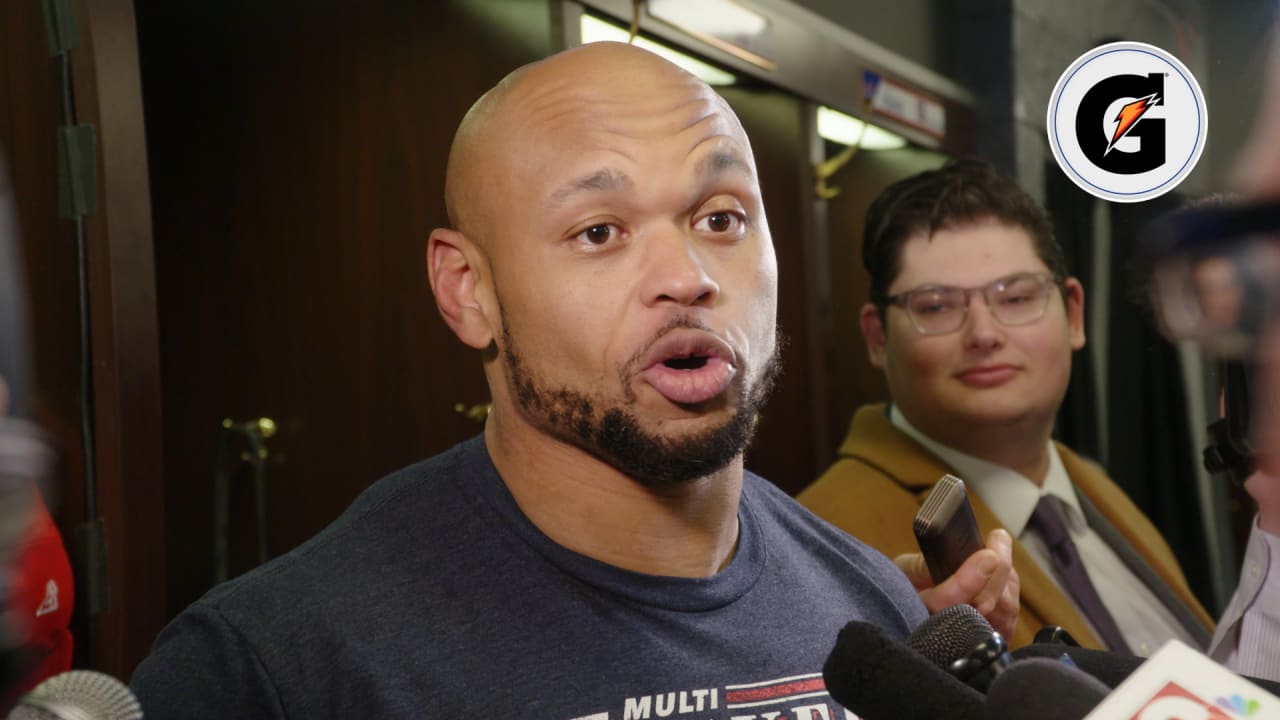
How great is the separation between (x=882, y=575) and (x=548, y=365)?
14.8 inches

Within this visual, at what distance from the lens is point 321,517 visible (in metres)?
1.87

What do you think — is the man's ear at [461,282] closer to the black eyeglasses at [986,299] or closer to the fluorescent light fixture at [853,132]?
the black eyeglasses at [986,299]

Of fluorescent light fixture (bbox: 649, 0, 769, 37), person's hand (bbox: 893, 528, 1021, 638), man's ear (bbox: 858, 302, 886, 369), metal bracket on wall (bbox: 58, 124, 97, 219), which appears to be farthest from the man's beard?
fluorescent light fixture (bbox: 649, 0, 769, 37)

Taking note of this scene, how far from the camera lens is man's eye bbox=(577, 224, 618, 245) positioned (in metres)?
0.86

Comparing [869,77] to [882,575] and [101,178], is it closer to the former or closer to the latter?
[882,575]

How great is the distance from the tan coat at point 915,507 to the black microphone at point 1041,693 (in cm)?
55

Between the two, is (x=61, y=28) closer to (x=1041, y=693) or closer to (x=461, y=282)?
(x=461, y=282)

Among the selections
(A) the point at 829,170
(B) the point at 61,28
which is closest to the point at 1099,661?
(B) the point at 61,28

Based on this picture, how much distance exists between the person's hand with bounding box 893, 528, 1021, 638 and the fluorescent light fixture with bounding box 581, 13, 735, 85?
57 cm

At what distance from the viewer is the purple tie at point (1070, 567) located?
0.98 meters

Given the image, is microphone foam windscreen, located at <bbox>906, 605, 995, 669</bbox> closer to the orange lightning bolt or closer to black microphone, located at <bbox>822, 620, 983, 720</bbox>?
black microphone, located at <bbox>822, 620, 983, 720</bbox>

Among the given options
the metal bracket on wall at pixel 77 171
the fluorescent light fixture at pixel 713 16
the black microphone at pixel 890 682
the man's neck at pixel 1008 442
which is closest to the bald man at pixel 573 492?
the man's neck at pixel 1008 442

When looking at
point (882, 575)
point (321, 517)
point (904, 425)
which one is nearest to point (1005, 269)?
point (904, 425)

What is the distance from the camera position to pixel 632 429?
86cm
